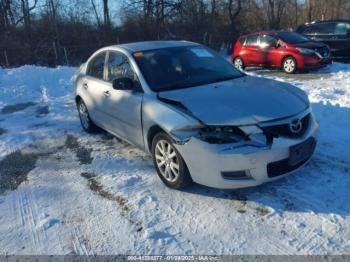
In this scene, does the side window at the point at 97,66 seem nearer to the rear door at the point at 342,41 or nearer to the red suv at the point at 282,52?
the red suv at the point at 282,52

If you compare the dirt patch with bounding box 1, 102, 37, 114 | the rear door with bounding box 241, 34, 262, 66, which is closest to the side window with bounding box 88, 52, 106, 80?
the dirt patch with bounding box 1, 102, 37, 114

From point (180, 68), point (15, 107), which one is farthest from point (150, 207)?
point (15, 107)

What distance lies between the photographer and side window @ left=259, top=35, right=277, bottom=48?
45.2 ft

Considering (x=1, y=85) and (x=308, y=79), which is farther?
(x=1, y=85)

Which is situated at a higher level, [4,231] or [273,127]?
[273,127]

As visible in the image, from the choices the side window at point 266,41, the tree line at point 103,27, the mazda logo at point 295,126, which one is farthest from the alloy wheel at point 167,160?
the tree line at point 103,27

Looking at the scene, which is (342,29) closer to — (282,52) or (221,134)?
(282,52)

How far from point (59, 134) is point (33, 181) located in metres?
2.18

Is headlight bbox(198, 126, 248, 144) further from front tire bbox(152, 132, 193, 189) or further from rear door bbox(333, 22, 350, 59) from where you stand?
rear door bbox(333, 22, 350, 59)

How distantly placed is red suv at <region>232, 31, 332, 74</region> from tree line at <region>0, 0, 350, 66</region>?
491 inches

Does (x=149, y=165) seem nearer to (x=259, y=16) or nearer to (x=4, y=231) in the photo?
(x=4, y=231)

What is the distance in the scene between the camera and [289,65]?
1306 centimetres

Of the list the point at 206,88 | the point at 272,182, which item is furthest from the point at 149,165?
the point at 272,182

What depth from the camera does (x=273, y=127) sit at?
12.9ft
